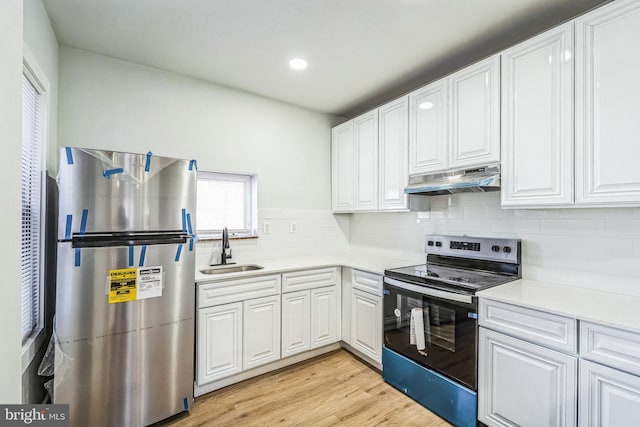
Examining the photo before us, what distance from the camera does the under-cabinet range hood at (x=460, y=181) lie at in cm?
201

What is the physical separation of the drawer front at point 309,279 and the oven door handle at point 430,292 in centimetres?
62

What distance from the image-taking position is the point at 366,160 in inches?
122

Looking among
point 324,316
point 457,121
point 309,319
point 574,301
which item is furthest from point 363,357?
point 457,121

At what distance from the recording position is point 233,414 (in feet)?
6.90

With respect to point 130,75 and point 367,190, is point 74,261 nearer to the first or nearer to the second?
point 130,75

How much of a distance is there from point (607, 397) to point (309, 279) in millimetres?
1998

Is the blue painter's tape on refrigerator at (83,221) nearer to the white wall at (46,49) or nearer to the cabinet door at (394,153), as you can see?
the white wall at (46,49)

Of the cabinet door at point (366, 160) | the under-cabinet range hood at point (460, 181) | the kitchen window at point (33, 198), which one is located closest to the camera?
the kitchen window at point (33, 198)

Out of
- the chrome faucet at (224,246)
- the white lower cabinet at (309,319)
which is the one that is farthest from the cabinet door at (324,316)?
the chrome faucet at (224,246)

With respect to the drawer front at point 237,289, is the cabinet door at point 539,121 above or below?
→ above

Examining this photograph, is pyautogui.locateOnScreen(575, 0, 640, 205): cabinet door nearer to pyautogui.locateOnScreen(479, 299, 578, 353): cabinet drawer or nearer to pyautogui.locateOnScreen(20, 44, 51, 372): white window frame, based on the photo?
pyautogui.locateOnScreen(479, 299, 578, 353): cabinet drawer

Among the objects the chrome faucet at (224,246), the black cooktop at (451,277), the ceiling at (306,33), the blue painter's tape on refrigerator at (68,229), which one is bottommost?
the black cooktop at (451,277)

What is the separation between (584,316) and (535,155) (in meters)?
0.94
